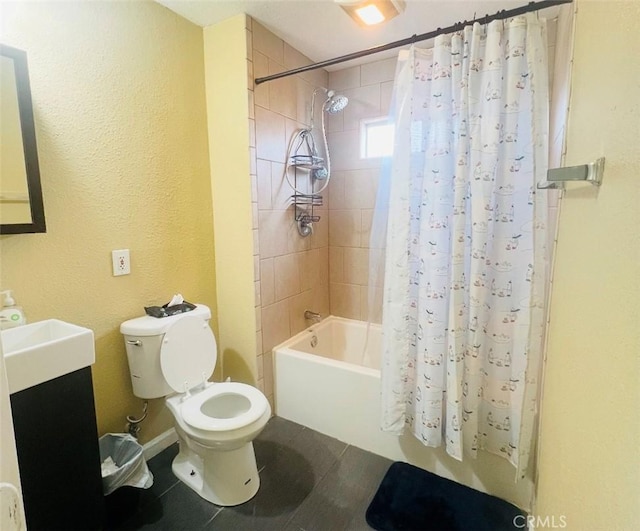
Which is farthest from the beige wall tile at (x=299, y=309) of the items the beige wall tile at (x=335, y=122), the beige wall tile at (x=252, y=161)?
the beige wall tile at (x=335, y=122)

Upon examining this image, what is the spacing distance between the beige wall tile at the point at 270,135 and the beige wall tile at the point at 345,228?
27.7 inches

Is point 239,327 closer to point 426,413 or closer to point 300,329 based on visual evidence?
point 300,329

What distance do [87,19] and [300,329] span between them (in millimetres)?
2025

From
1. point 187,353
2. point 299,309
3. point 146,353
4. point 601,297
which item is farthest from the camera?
point 299,309

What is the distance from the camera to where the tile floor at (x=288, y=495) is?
149 centimetres

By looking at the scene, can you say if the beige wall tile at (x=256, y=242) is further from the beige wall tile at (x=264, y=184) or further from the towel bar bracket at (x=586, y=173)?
the towel bar bracket at (x=586, y=173)

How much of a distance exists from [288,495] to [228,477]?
11.8 inches

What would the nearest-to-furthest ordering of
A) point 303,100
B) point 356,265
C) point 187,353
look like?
point 187,353 → point 303,100 → point 356,265

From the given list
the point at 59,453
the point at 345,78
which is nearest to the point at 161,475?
the point at 59,453

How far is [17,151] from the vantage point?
1.30 m

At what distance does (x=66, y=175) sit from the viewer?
4.81 feet

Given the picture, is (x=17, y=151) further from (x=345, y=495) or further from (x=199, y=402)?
(x=345, y=495)

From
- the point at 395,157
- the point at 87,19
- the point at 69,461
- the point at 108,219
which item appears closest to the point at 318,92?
the point at 395,157

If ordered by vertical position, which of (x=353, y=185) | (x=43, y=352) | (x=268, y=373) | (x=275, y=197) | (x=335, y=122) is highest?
(x=335, y=122)
